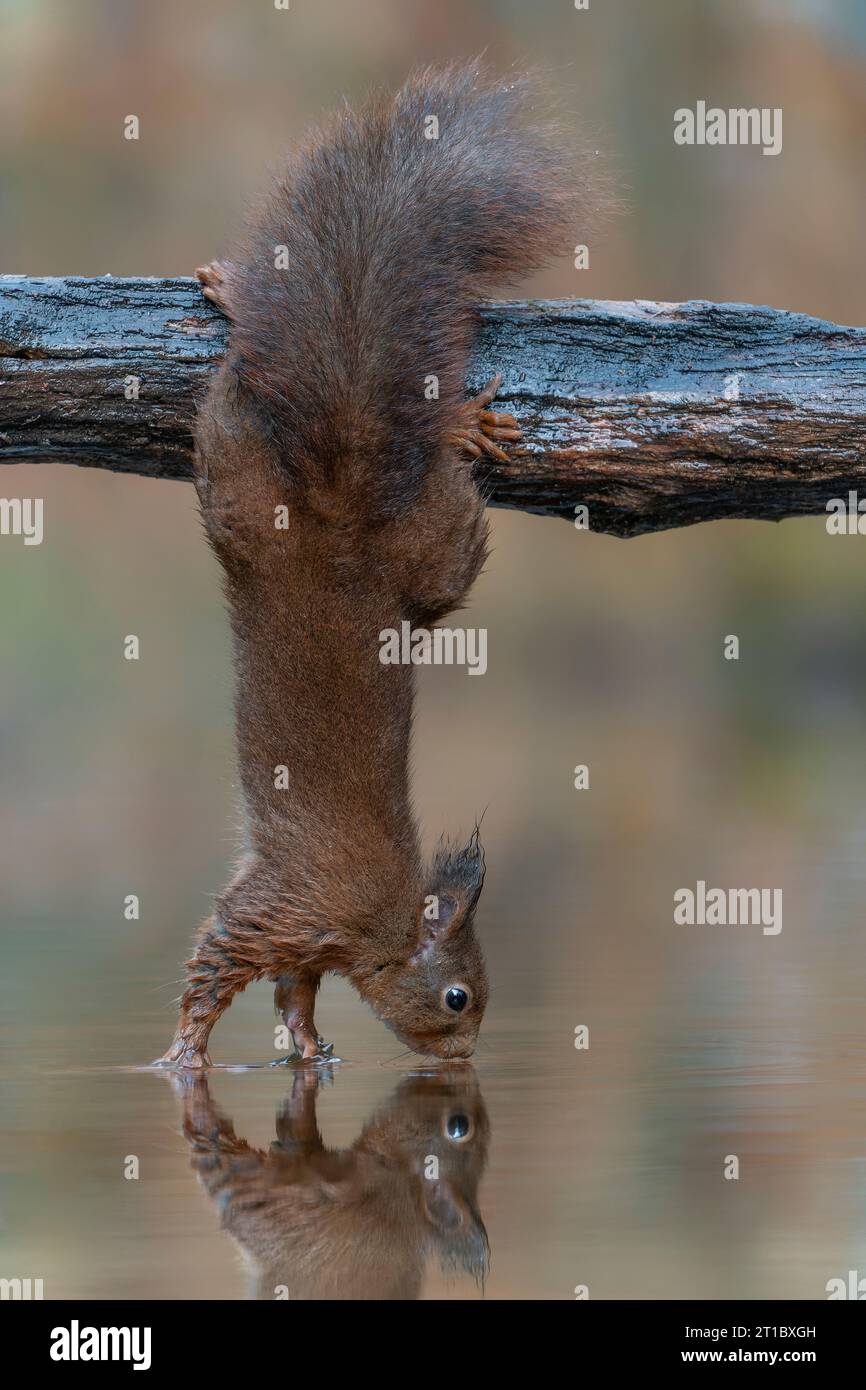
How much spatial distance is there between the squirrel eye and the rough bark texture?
1794 millimetres

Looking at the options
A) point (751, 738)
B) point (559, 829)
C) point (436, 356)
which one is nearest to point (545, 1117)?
point (436, 356)

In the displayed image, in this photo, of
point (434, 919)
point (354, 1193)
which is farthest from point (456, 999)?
point (354, 1193)

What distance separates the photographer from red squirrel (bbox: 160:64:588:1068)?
19.2 ft

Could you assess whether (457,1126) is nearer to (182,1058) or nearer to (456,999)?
(456,999)

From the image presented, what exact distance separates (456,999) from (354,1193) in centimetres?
152

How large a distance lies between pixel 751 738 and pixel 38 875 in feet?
32.8

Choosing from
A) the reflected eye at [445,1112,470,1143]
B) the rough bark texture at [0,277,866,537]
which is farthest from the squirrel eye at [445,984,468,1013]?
the rough bark texture at [0,277,866,537]

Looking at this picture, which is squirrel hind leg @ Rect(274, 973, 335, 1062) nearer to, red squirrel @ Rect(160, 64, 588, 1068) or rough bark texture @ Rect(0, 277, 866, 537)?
red squirrel @ Rect(160, 64, 588, 1068)

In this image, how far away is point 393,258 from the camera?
6.10m

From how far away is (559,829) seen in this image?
39.6ft

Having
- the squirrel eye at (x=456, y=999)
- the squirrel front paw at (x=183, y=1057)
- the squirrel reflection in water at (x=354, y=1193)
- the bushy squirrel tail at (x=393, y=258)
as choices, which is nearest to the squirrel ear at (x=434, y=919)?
the squirrel eye at (x=456, y=999)

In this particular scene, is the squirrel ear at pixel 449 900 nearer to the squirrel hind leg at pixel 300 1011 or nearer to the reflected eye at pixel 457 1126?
the squirrel hind leg at pixel 300 1011

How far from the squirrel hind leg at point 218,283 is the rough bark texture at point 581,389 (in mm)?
67

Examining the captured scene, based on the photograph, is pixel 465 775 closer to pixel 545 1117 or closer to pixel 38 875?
pixel 38 875
